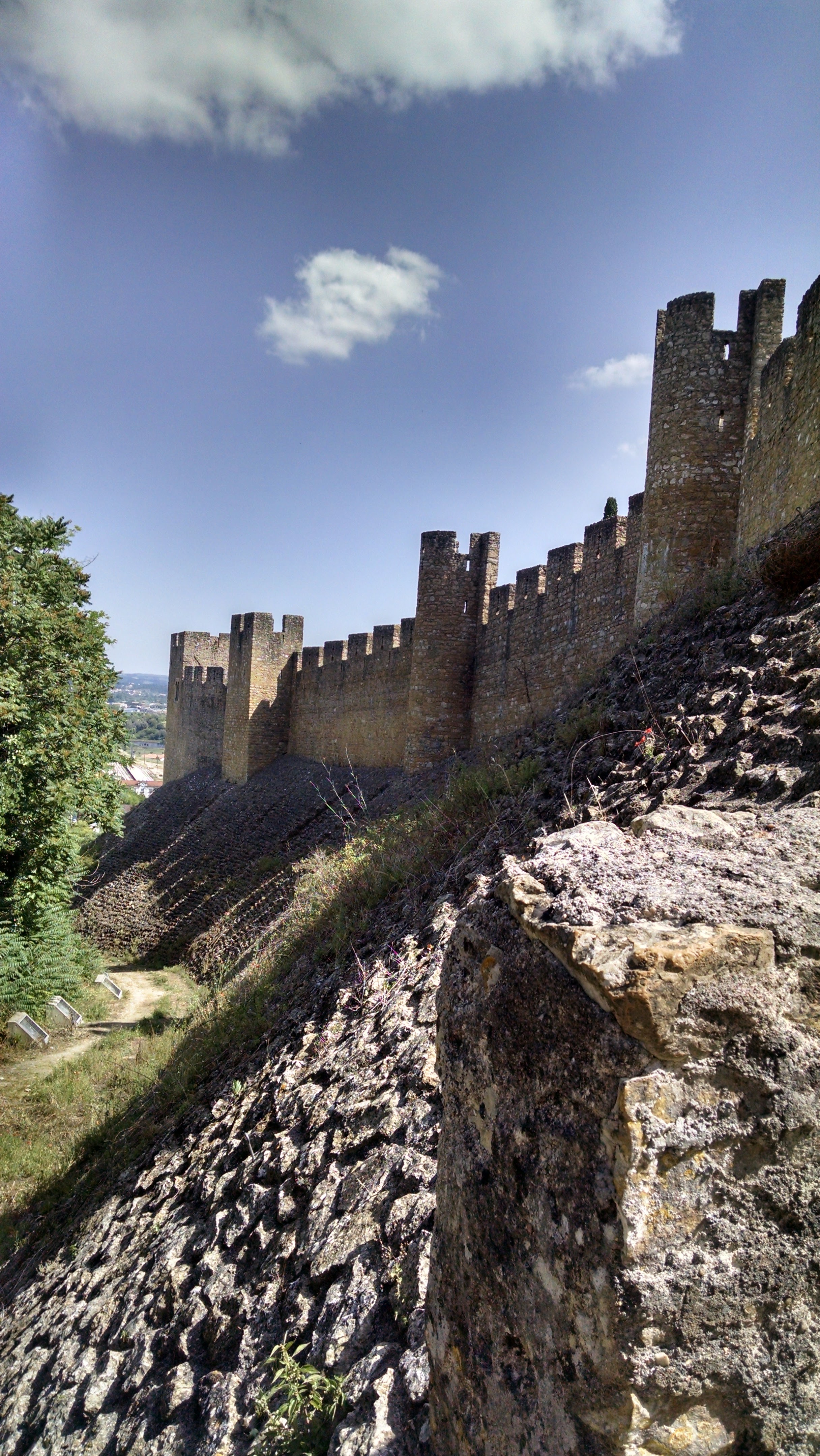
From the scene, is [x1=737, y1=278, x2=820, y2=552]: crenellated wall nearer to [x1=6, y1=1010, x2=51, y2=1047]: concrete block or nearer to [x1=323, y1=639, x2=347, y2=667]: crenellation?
[x1=6, y1=1010, x2=51, y2=1047]: concrete block

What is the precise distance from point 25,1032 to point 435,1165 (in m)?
10.5

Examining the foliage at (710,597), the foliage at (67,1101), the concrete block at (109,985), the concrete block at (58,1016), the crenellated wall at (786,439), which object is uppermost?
the crenellated wall at (786,439)

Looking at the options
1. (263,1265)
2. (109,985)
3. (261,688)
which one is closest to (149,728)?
(261,688)

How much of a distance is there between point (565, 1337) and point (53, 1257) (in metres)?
5.02

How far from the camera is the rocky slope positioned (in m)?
1.47

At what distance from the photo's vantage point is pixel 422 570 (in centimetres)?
1542

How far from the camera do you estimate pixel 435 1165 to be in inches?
126

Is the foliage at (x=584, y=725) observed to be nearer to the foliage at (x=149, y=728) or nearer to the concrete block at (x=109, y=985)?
the concrete block at (x=109, y=985)

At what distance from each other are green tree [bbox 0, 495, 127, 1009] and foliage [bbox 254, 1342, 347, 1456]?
8682 millimetres

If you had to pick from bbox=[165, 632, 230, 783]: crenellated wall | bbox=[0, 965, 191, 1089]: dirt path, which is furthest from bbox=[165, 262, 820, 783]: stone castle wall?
bbox=[0, 965, 191, 1089]: dirt path

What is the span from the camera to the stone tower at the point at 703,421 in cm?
924

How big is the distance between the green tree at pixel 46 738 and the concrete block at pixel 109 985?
1415 mm

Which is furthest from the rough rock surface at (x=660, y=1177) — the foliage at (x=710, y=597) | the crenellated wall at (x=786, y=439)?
the crenellated wall at (x=786, y=439)

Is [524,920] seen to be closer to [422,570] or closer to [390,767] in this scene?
[422,570]
